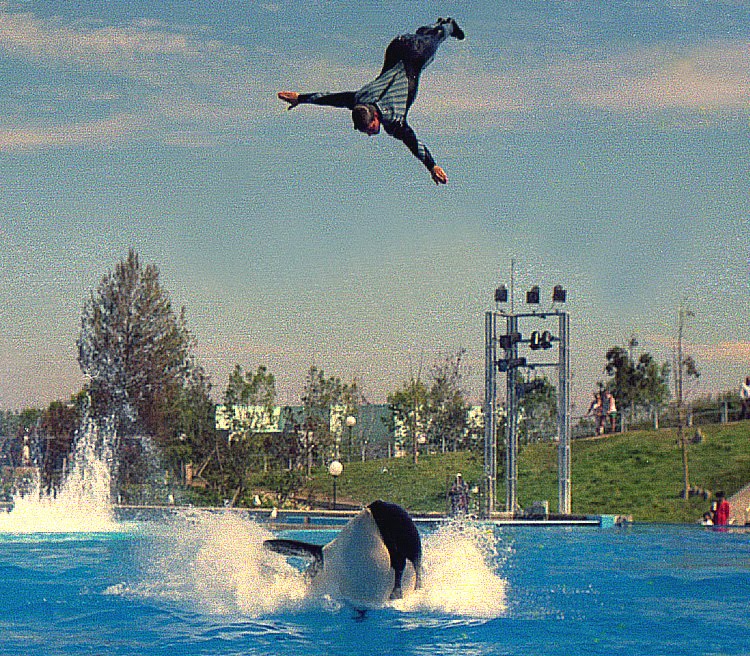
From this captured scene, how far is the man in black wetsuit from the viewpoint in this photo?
816 centimetres

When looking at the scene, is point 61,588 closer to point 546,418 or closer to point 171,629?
point 171,629

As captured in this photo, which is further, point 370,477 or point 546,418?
point 546,418

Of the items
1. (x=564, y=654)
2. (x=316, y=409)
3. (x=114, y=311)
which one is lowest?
(x=564, y=654)

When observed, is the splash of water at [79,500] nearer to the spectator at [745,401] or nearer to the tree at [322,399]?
the tree at [322,399]

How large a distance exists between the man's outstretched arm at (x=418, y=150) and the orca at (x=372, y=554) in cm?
328

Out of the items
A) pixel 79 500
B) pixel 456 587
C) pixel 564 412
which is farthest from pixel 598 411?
pixel 456 587

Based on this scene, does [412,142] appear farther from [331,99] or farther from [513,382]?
[513,382]

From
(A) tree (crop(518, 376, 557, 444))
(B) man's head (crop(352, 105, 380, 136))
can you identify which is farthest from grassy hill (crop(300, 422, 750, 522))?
(B) man's head (crop(352, 105, 380, 136))

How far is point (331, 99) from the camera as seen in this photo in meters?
8.50

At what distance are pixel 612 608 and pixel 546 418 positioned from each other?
118 ft

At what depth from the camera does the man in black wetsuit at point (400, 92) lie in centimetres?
816

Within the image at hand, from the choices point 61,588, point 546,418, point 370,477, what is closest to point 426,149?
point 61,588

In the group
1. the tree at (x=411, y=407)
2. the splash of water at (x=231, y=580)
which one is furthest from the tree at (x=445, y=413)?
the splash of water at (x=231, y=580)

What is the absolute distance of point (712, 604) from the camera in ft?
43.5
